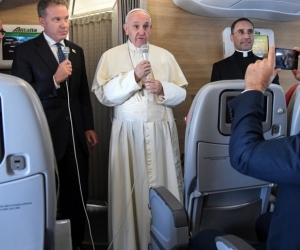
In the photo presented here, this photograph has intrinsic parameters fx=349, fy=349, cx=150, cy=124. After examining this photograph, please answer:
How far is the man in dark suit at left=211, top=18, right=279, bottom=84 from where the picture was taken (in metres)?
3.49

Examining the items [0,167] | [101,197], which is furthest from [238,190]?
[101,197]

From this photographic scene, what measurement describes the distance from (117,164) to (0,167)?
152 cm

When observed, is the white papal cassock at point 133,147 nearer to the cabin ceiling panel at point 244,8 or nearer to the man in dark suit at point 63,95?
the man in dark suit at point 63,95

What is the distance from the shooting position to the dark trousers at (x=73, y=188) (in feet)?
8.62

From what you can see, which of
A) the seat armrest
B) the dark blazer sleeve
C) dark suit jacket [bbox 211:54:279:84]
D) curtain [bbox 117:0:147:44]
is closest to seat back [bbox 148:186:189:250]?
the seat armrest

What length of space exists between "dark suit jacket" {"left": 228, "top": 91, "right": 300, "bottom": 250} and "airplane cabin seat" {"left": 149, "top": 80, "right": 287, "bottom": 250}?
1.27 feet

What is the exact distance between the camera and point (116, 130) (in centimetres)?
270

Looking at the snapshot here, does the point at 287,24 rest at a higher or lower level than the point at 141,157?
higher

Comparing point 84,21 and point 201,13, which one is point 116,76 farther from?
point 201,13

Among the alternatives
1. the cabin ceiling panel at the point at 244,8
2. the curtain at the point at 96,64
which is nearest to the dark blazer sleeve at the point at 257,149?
the curtain at the point at 96,64

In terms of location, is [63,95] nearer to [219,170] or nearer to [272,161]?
[219,170]

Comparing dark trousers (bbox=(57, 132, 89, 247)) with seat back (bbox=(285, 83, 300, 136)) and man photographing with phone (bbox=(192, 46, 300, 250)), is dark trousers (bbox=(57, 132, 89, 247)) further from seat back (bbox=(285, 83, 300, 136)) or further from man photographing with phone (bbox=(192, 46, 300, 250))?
man photographing with phone (bbox=(192, 46, 300, 250))

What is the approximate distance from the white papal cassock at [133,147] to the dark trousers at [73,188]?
22 cm

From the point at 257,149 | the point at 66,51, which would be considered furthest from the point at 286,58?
the point at 66,51
